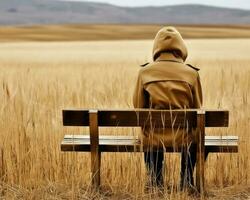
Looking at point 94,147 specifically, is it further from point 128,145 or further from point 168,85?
point 168,85

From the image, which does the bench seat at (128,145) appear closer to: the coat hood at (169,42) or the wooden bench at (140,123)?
the wooden bench at (140,123)

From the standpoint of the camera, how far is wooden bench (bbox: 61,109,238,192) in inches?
151

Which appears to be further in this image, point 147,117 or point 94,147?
point 94,147

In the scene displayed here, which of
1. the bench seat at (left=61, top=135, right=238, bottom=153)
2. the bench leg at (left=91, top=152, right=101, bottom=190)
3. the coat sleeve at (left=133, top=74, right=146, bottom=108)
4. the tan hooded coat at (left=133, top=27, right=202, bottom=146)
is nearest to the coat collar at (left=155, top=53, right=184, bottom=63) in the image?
the tan hooded coat at (left=133, top=27, right=202, bottom=146)

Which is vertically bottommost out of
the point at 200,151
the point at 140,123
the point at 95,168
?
the point at 95,168

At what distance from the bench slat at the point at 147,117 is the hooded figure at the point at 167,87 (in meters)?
0.09

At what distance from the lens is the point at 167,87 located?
3979 millimetres

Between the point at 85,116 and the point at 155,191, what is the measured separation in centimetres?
70

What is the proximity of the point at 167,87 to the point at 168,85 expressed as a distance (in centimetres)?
1

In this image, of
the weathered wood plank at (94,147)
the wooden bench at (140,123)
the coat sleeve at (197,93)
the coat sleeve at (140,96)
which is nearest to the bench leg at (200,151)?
the wooden bench at (140,123)

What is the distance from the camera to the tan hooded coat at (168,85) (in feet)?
12.9

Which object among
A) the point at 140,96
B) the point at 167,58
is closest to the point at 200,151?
the point at 140,96

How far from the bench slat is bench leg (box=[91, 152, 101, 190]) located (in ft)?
0.74

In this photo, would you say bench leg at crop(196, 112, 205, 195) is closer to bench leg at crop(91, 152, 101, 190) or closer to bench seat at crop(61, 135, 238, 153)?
bench seat at crop(61, 135, 238, 153)
